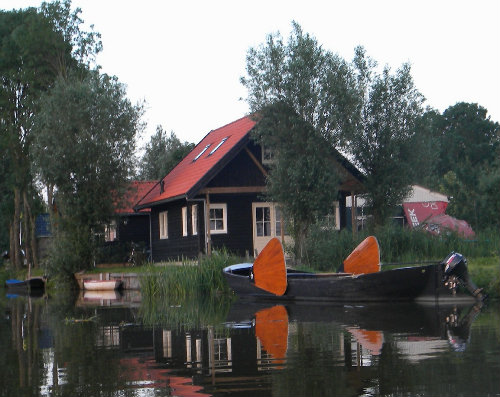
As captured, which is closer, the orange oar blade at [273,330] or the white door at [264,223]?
the orange oar blade at [273,330]

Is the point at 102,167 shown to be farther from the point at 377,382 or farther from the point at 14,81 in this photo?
the point at 377,382

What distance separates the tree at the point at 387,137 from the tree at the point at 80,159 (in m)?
12.5

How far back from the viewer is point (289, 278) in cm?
2353

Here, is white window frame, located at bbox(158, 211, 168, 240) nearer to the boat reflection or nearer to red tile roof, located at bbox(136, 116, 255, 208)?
red tile roof, located at bbox(136, 116, 255, 208)

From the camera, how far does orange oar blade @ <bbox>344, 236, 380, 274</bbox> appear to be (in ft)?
71.6

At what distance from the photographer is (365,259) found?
22.2 m

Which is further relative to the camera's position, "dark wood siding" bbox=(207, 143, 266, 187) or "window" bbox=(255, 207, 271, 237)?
"window" bbox=(255, 207, 271, 237)

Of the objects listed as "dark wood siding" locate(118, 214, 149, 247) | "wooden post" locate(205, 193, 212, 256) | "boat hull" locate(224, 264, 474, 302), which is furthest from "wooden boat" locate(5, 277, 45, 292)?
"boat hull" locate(224, 264, 474, 302)

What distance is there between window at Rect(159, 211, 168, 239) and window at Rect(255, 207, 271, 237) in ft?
21.5

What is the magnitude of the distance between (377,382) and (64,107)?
99.4ft

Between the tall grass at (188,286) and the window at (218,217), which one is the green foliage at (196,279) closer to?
the tall grass at (188,286)

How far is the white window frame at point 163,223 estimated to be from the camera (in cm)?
4022

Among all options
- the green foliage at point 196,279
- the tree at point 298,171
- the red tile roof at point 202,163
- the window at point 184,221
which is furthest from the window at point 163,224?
the green foliage at point 196,279

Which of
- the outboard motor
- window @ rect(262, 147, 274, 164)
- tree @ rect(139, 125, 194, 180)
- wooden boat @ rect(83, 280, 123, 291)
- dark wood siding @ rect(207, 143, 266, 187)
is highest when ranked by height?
tree @ rect(139, 125, 194, 180)
